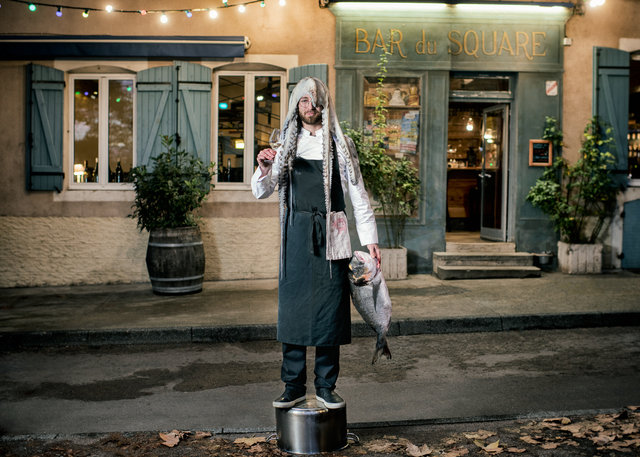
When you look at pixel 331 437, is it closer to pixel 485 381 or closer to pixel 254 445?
pixel 254 445

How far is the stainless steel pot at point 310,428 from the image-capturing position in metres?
3.58

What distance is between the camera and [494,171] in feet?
36.5

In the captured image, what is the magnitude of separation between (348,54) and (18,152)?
16.6 ft

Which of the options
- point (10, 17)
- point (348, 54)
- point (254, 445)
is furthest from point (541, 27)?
point (254, 445)

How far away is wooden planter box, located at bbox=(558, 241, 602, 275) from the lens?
32.6ft

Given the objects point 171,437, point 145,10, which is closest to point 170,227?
point 145,10

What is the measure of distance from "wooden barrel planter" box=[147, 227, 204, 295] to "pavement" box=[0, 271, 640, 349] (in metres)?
0.18

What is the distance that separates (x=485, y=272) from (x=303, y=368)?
6.44 meters

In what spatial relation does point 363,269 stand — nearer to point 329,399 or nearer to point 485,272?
point 329,399

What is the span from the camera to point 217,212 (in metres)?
9.87

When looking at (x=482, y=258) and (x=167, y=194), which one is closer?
(x=167, y=194)

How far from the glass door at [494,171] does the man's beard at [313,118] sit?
7.36 metres

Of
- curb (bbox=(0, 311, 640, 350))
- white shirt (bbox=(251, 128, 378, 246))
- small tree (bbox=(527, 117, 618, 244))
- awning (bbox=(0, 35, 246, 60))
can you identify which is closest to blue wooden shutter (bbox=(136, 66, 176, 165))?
awning (bbox=(0, 35, 246, 60))

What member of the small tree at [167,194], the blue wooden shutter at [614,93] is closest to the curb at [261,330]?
the small tree at [167,194]
